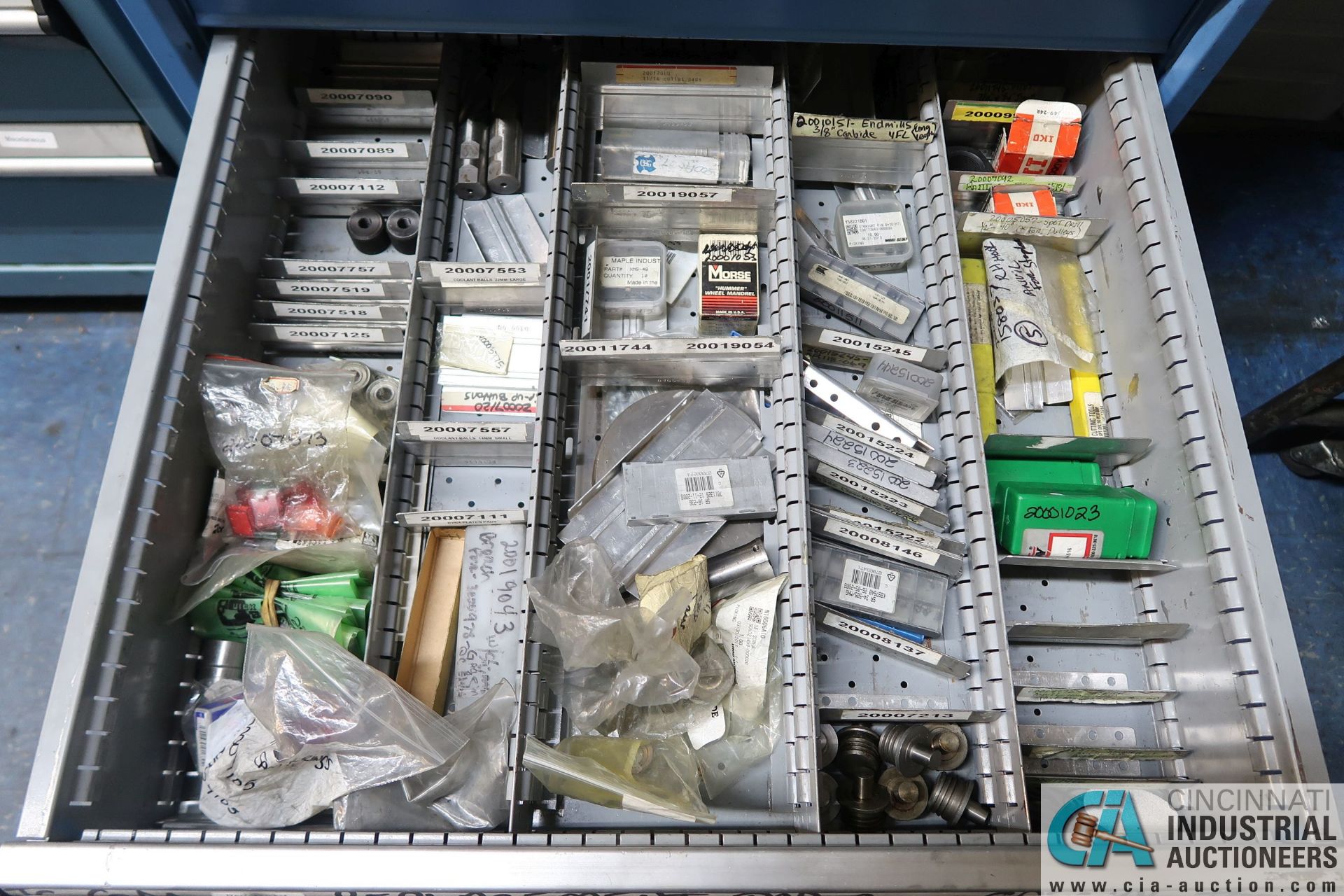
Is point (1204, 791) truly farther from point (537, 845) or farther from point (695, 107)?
point (695, 107)

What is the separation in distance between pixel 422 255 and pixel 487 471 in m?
0.38

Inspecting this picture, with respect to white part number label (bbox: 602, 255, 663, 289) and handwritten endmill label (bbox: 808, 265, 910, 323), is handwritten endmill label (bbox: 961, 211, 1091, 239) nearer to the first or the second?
handwritten endmill label (bbox: 808, 265, 910, 323)

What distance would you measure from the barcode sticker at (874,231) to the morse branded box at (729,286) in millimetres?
180

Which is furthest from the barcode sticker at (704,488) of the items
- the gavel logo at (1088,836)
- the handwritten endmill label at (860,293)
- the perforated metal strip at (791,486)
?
the gavel logo at (1088,836)

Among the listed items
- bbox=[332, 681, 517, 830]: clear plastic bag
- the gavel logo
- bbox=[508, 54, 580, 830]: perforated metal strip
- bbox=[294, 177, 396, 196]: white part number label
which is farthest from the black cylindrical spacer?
the gavel logo

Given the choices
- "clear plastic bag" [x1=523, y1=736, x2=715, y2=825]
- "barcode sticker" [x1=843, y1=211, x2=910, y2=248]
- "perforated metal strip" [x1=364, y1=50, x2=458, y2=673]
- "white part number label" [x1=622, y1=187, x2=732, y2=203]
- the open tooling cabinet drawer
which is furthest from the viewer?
"barcode sticker" [x1=843, y1=211, x2=910, y2=248]

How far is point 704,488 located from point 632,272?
431 mm

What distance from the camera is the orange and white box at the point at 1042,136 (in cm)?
140

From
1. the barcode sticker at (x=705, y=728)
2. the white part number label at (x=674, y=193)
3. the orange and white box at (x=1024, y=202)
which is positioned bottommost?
the barcode sticker at (x=705, y=728)

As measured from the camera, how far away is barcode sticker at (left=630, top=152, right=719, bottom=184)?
1.44 meters

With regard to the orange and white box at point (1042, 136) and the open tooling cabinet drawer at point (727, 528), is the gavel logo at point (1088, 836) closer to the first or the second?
the open tooling cabinet drawer at point (727, 528)

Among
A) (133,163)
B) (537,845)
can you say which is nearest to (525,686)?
(537,845)

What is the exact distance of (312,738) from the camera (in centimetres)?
99

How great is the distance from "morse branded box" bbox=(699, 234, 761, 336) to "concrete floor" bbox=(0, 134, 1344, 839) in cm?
141
